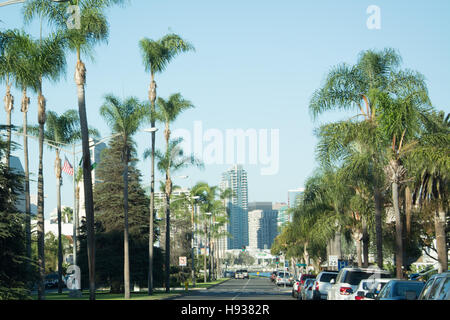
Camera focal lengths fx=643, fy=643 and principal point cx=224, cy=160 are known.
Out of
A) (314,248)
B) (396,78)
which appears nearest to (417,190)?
(396,78)

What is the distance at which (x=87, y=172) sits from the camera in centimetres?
3241

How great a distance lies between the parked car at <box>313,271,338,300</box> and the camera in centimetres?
3220

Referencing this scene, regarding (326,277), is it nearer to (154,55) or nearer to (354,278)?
(354,278)

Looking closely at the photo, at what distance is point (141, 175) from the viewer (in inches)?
Result: 2346

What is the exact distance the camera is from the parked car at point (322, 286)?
106ft

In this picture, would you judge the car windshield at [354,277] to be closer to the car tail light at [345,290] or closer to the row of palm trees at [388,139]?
the car tail light at [345,290]

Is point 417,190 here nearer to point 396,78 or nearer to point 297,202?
point 396,78

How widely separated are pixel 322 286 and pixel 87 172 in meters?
13.2

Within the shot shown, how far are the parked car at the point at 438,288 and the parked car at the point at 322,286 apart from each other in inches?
796

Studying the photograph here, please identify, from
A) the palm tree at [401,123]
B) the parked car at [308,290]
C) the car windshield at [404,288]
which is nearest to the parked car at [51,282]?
the parked car at [308,290]

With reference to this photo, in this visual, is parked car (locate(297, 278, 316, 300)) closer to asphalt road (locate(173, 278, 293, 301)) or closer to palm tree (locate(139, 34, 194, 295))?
asphalt road (locate(173, 278, 293, 301))

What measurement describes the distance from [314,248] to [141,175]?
27567 mm

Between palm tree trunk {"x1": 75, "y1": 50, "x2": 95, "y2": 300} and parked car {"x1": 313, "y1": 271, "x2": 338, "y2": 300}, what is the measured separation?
11289mm

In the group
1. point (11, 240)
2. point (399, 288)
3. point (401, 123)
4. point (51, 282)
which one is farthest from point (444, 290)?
point (51, 282)
